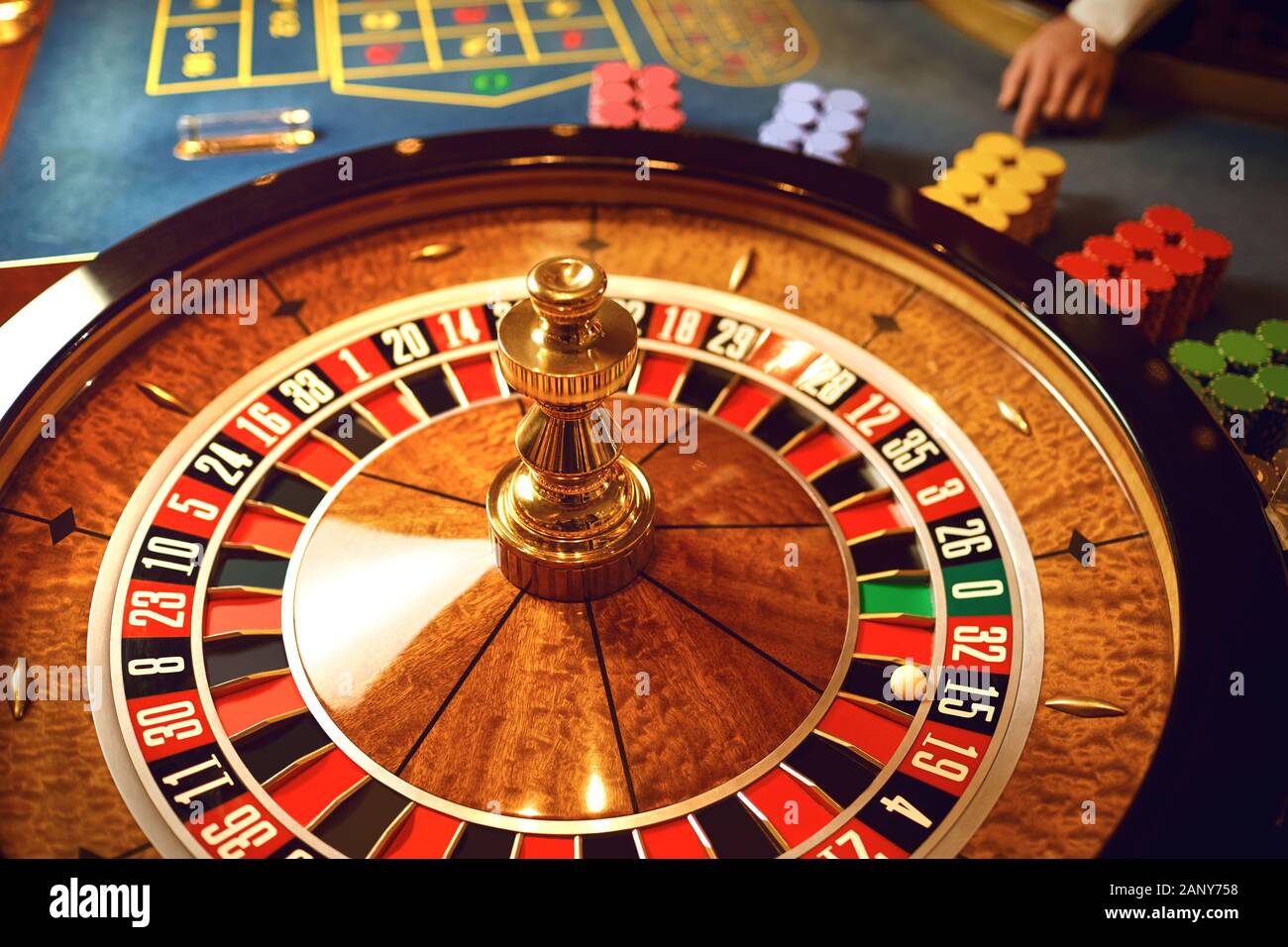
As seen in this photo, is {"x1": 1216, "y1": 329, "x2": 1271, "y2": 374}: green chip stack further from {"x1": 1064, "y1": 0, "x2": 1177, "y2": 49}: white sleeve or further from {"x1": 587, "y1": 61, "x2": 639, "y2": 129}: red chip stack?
{"x1": 587, "y1": 61, "x2": 639, "y2": 129}: red chip stack

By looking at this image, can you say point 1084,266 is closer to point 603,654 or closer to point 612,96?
point 612,96

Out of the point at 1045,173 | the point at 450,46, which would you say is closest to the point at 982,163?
the point at 1045,173

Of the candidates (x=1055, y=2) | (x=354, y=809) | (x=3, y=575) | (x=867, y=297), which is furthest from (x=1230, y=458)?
(x=1055, y=2)

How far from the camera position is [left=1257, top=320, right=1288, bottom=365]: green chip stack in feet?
10.8

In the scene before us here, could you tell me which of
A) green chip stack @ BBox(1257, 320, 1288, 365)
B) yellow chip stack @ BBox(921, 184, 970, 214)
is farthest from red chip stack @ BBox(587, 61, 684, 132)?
green chip stack @ BBox(1257, 320, 1288, 365)

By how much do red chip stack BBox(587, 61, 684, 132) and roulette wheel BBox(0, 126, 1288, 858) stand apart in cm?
126

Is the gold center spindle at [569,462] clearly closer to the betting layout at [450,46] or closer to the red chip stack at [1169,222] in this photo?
the red chip stack at [1169,222]

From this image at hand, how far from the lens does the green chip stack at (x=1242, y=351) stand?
321cm

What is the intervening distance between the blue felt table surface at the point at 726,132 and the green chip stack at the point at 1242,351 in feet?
0.78

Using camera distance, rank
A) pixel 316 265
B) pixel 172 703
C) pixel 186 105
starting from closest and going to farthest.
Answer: pixel 172 703 → pixel 316 265 → pixel 186 105

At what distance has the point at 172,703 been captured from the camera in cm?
215

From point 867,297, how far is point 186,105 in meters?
2.83

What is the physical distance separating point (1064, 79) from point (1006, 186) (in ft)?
2.53

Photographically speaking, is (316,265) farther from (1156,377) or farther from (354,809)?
(1156,377)
